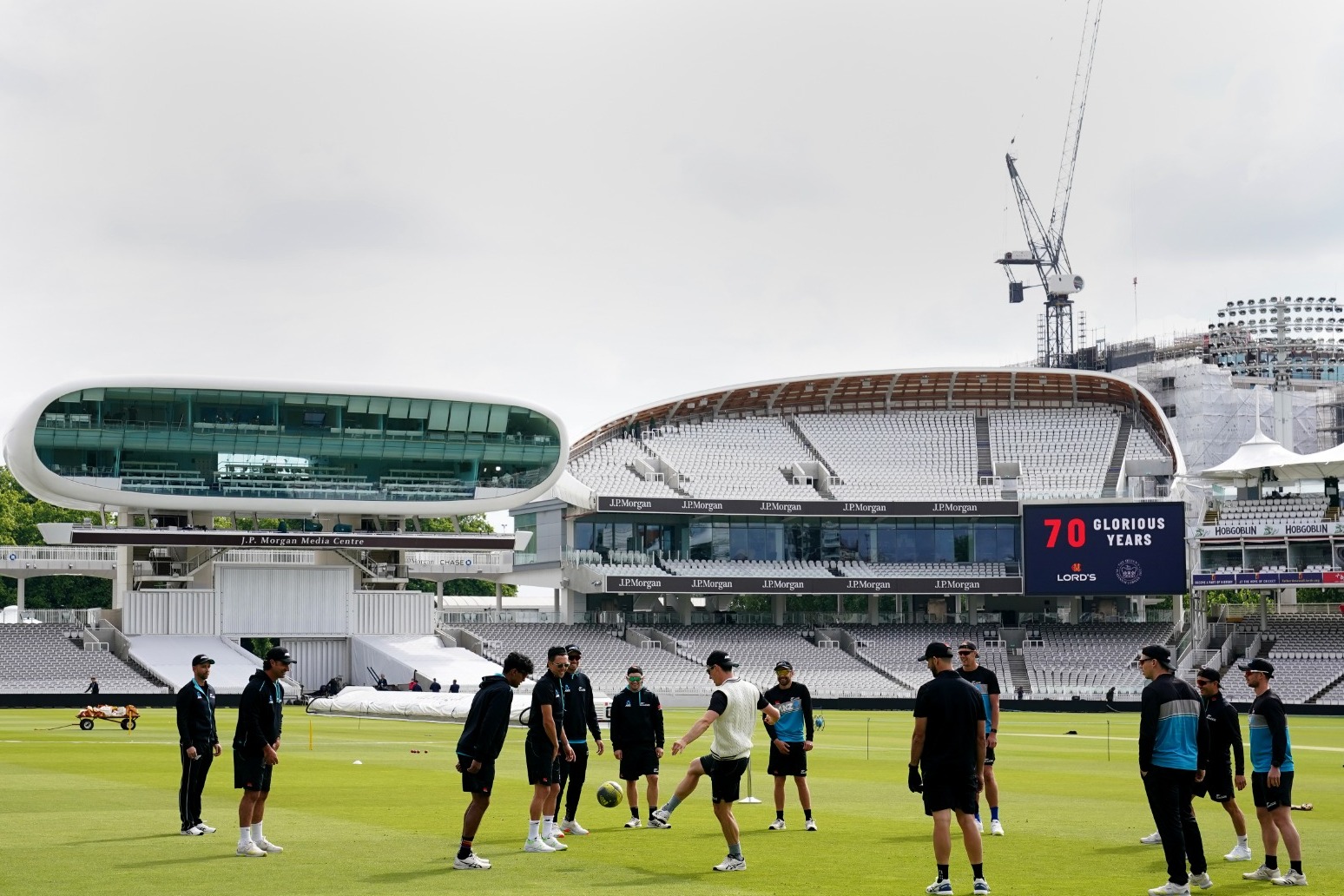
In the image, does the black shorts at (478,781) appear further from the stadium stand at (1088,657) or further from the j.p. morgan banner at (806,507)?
the j.p. morgan banner at (806,507)

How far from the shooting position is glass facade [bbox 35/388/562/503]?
74188 millimetres

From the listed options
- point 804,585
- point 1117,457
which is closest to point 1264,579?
point 1117,457

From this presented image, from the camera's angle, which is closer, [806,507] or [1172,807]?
[1172,807]

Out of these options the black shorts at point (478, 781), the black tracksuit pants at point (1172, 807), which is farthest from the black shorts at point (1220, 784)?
the black shorts at point (478, 781)

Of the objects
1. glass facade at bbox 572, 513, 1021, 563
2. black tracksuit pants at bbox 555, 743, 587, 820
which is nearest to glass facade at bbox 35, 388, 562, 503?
glass facade at bbox 572, 513, 1021, 563

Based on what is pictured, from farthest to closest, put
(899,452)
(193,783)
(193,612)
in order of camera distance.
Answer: (899,452) → (193,612) → (193,783)

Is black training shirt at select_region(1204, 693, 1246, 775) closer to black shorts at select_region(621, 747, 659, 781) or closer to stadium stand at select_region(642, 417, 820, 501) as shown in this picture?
black shorts at select_region(621, 747, 659, 781)

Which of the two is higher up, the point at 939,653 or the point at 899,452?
the point at 899,452

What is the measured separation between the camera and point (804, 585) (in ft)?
286

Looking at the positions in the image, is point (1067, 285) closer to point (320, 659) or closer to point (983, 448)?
point (983, 448)

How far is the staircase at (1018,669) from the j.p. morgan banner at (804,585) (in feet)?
11.5

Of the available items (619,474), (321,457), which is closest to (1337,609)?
(619,474)

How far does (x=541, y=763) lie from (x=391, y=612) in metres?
64.5

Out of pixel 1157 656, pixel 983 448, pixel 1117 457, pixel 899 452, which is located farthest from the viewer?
pixel 983 448
